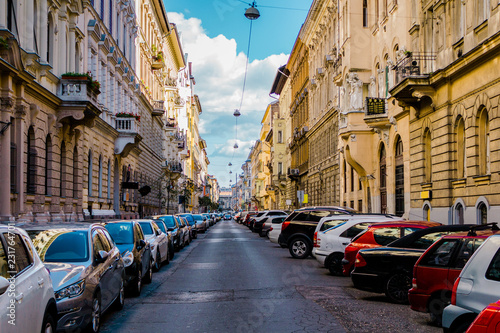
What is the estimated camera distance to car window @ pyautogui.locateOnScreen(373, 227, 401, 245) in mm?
13578

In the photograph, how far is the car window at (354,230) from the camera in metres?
16.6

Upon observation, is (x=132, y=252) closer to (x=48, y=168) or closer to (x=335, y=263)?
(x=335, y=263)

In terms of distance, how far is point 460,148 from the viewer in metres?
22.3

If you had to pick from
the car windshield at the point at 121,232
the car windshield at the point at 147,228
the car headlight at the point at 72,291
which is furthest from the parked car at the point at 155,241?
the car headlight at the point at 72,291

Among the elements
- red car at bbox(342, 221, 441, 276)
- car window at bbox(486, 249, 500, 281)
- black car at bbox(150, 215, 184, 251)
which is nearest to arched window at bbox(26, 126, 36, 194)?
black car at bbox(150, 215, 184, 251)

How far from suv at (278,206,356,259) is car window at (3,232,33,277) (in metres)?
16.1

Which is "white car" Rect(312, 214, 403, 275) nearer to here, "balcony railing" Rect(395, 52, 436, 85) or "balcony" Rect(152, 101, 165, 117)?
"balcony railing" Rect(395, 52, 436, 85)

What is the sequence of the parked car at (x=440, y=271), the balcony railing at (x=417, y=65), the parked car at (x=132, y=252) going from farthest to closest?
1. the balcony railing at (x=417, y=65)
2. the parked car at (x=132, y=252)
3. the parked car at (x=440, y=271)

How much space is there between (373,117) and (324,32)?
19.9m

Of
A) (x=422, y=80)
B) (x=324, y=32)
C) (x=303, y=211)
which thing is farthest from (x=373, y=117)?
(x=324, y=32)

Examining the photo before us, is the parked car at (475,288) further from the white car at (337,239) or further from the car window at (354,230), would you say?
the car window at (354,230)

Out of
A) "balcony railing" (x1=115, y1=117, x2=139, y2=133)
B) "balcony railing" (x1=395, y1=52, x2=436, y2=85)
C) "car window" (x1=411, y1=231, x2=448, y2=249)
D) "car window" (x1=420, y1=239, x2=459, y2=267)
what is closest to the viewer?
"car window" (x1=420, y1=239, x2=459, y2=267)

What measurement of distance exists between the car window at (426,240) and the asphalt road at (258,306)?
1.13 meters

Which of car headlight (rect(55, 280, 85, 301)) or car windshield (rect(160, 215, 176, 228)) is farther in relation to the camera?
car windshield (rect(160, 215, 176, 228))
